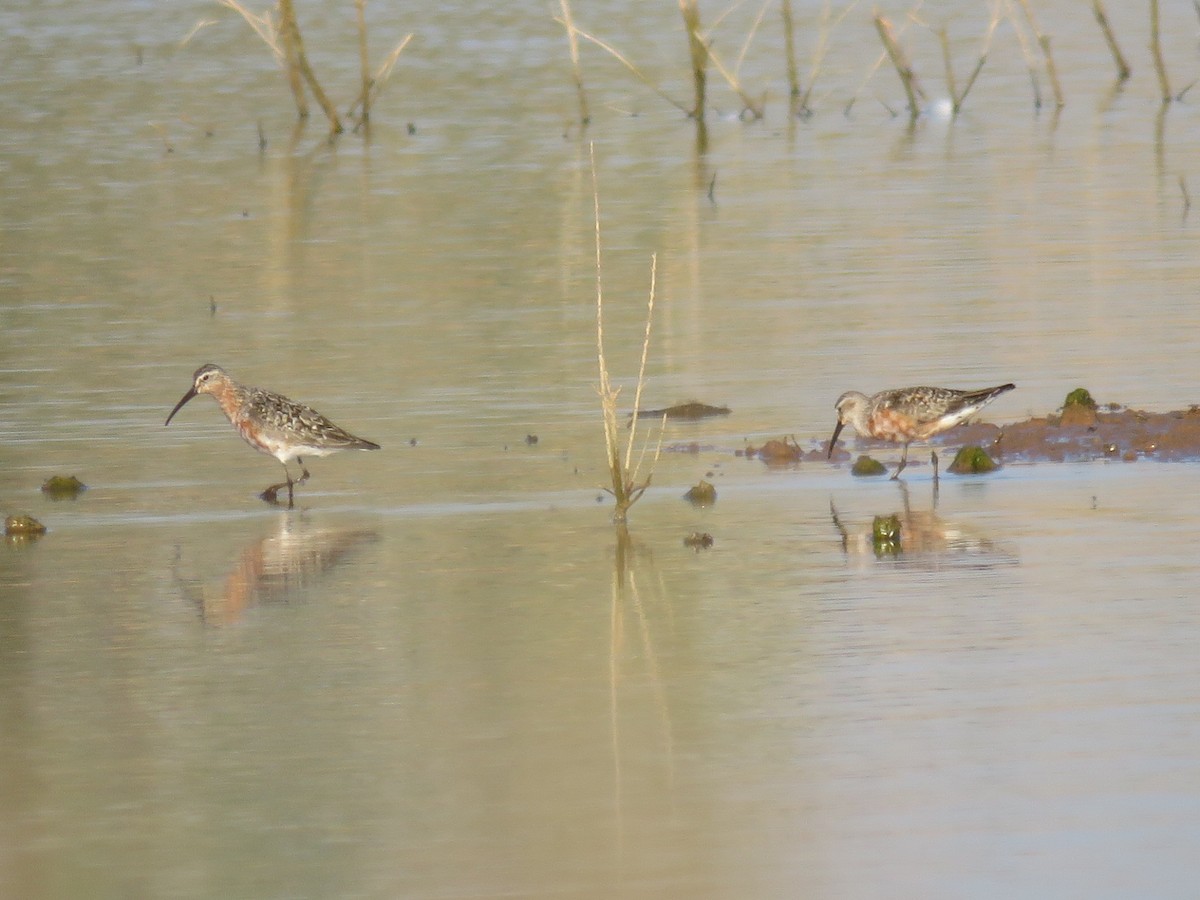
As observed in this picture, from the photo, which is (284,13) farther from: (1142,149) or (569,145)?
(1142,149)

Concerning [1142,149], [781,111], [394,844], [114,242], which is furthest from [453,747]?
[781,111]

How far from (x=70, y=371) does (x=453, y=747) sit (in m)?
11.5

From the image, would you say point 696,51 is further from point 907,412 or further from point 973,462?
point 973,462

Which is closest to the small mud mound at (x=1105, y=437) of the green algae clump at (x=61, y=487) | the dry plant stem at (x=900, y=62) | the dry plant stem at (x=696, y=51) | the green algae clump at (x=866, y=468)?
the green algae clump at (x=866, y=468)

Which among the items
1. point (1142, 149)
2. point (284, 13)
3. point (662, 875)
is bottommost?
point (662, 875)

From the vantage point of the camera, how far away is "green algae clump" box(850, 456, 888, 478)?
14156 millimetres

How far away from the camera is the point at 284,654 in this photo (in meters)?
10.2

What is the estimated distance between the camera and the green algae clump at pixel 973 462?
13.9 metres

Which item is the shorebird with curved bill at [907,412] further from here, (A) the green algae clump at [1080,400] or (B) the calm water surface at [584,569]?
(A) the green algae clump at [1080,400]

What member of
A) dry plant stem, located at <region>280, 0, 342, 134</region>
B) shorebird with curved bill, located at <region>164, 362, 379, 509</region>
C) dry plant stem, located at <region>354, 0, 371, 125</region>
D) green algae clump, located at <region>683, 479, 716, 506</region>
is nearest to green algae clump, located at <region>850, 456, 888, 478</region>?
green algae clump, located at <region>683, 479, 716, 506</region>

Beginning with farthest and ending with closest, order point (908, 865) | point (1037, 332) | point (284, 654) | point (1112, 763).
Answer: point (1037, 332) → point (284, 654) → point (1112, 763) → point (908, 865)

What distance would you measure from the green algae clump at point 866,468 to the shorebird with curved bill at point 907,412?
10 centimetres

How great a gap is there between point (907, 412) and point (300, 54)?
2537cm

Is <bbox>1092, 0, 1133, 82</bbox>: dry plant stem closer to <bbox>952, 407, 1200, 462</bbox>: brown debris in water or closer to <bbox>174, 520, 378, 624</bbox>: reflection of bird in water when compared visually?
<bbox>952, 407, 1200, 462</bbox>: brown debris in water
